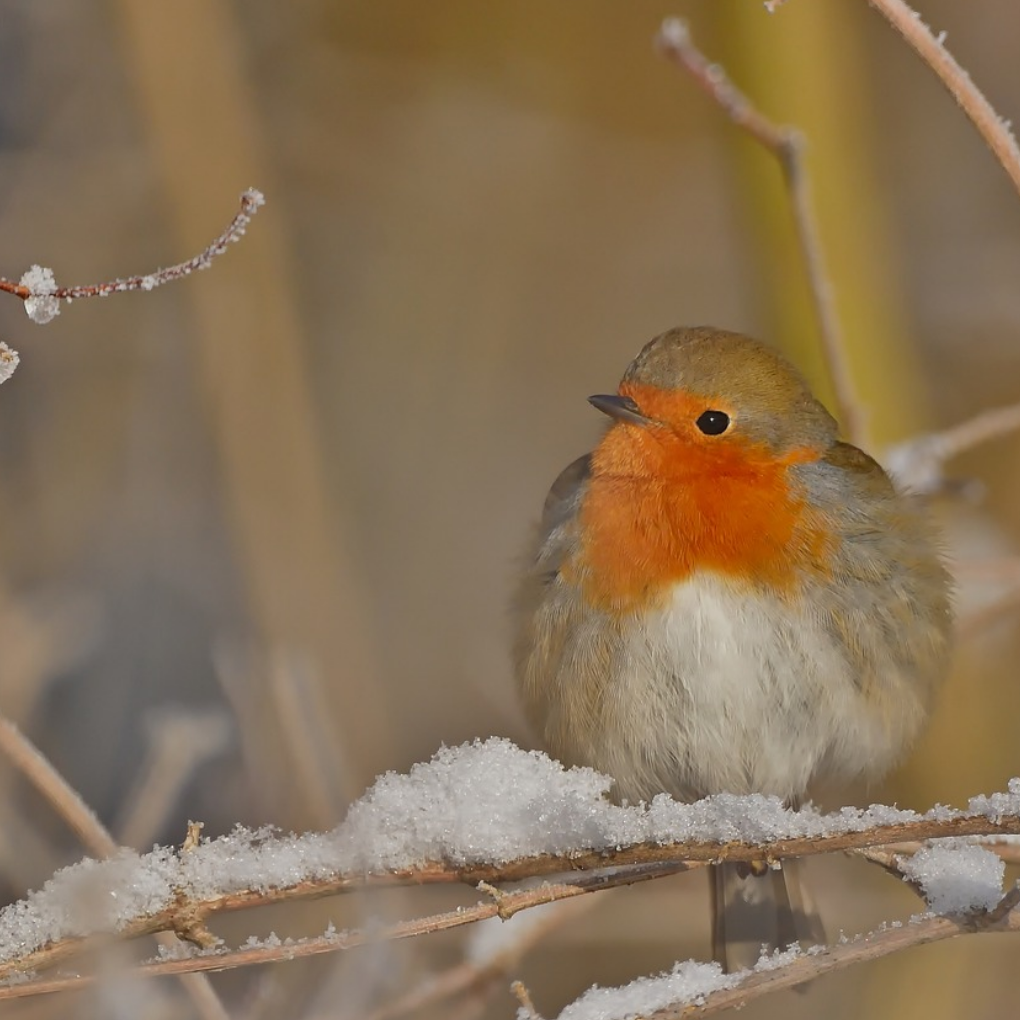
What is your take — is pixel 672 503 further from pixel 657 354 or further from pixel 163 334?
pixel 163 334

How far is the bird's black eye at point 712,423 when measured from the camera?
2.96m

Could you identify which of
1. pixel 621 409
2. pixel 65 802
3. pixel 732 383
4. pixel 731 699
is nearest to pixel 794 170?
pixel 732 383

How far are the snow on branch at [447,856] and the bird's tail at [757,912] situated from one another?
1040 millimetres

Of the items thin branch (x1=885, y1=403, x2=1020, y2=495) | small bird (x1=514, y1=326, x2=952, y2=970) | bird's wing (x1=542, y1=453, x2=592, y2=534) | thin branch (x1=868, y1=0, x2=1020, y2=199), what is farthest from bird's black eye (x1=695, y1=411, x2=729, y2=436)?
thin branch (x1=868, y1=0, x2=1020, y2=199)

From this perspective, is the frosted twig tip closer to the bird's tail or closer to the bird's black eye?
the bird's black eye

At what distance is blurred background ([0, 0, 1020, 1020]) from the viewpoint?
3891 millimetres

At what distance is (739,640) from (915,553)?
52 cm

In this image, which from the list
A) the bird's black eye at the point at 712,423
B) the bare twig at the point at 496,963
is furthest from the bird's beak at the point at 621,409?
the bare twig at the point at 496,963

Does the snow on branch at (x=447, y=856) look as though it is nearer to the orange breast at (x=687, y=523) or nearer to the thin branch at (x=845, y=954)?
the thin branch at (x=845, y=954)

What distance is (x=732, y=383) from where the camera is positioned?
299 centimetres

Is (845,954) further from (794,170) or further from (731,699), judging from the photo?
(794,170)

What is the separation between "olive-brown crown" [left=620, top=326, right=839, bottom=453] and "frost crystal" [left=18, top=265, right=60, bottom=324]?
4.75ft

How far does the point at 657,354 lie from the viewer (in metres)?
3.01

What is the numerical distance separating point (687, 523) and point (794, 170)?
0.79m
